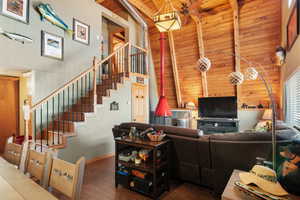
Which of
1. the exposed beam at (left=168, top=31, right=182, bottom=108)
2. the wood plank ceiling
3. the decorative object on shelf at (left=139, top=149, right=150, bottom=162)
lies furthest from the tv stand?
the decorative object on shelf at (left=139, top=149, right=150, bottom=162)

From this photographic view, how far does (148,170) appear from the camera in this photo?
94.7 inches

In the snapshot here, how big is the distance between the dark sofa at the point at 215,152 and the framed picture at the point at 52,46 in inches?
133

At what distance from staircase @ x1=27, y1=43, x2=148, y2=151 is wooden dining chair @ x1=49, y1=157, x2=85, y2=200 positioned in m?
2.21

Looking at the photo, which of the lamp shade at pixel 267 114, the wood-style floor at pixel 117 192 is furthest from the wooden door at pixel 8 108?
the lamp shade at pixel 267 114

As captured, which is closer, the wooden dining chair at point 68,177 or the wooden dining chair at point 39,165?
the wooden dining chair at point 68,177

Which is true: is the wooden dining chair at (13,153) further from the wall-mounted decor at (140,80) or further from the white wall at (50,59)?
the wall-mounted decor at (140,80)

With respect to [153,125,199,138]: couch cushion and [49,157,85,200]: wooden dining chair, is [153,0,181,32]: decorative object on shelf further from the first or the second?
[49,157,85,200]: wooden dining chair

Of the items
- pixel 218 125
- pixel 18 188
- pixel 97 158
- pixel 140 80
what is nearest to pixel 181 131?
pixel 18 188

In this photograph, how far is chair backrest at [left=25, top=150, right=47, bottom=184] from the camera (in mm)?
1326

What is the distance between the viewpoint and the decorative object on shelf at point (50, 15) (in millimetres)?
3789

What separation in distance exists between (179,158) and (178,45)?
4861 millimetres

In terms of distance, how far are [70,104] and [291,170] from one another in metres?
4.72

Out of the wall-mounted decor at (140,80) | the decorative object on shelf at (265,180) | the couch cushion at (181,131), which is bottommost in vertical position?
the decorative object on shelf at (265,180)

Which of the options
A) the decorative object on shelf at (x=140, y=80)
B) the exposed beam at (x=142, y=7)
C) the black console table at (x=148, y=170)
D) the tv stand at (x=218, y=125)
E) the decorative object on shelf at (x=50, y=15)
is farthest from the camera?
the decorative object on shelf at (x=140, y=80)
